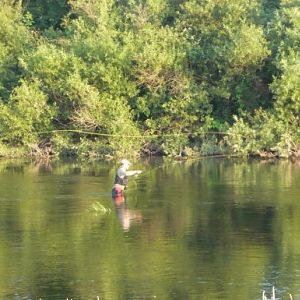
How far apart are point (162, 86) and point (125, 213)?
19266 mm

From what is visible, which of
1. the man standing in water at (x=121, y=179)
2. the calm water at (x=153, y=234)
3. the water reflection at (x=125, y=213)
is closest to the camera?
the calm water at (x=153, y=234)

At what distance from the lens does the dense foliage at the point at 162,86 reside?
51.4 m

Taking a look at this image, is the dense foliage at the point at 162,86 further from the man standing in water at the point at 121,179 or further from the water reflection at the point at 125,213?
the water reflection at the point at 125,213

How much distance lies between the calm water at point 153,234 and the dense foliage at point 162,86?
19.9 ft

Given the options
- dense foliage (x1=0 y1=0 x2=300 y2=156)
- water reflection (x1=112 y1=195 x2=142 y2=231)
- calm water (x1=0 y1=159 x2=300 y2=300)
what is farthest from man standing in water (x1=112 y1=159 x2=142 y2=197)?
dense foliage (x1=0 y1=0 x2=300 y2=156)

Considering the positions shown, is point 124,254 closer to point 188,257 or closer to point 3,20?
point 188,257

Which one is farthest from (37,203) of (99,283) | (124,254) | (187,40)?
(187,40)

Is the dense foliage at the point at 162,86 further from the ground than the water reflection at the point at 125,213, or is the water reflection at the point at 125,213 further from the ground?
the dense foliage at the point at 162,86

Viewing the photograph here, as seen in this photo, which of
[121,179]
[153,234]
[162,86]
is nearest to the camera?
[153,234]

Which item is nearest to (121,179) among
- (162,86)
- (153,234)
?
(153,234)

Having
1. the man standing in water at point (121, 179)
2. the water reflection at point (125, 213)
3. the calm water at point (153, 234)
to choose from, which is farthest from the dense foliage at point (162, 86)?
the water reflection at point (125, 213)

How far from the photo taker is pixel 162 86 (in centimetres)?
5269

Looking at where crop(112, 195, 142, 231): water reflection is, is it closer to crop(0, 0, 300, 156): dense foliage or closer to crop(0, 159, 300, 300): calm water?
crop(0, 159, 300, 300): calm water

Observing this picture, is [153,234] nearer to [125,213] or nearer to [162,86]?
[125,213]
